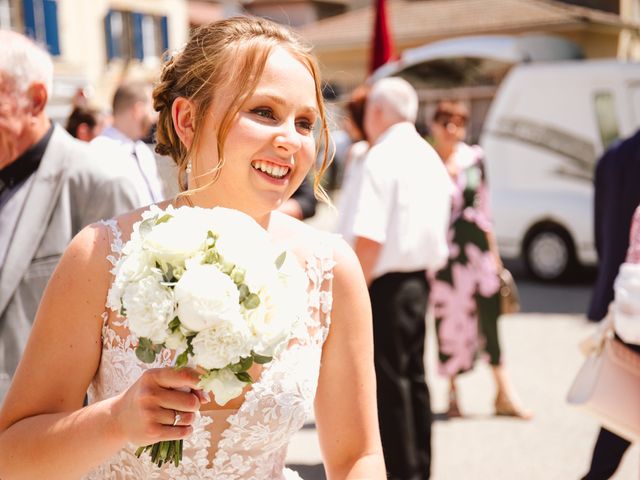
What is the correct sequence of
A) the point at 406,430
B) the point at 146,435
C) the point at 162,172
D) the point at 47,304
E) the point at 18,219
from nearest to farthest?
the point at 146,435 → the point at 47,304 → the point at 162,172 → the point at 18,219 → the point at 406,430

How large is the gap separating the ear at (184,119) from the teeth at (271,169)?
0.66ft

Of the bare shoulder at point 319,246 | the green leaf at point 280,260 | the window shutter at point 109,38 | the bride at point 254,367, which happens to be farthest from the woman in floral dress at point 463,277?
the window shutter at point 109,38

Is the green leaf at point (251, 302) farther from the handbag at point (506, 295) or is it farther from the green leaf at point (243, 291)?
the handbag at point (506, 295)

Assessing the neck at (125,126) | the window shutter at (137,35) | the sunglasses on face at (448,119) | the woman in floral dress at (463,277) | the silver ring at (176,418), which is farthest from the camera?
the window shutter at (137,35)

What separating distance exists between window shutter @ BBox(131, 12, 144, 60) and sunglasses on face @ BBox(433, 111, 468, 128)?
25.7m

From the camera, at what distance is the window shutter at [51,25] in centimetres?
2669

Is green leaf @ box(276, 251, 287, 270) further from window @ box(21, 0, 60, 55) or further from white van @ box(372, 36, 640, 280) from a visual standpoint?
window @ box(21, 0, 60, 55)

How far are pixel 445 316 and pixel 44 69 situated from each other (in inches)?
174

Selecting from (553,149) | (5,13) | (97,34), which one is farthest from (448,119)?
(97,34)

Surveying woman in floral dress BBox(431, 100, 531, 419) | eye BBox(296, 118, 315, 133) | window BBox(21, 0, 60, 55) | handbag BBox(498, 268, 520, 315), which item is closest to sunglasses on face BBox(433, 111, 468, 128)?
woman in floral dress BBox(431, 100, 531, 419)

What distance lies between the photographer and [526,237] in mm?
13000

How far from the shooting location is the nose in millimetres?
1970

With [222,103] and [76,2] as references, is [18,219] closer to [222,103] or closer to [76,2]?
[222,103]

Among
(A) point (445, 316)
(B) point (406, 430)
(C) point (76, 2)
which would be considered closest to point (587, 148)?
(A) point (445, 316)
